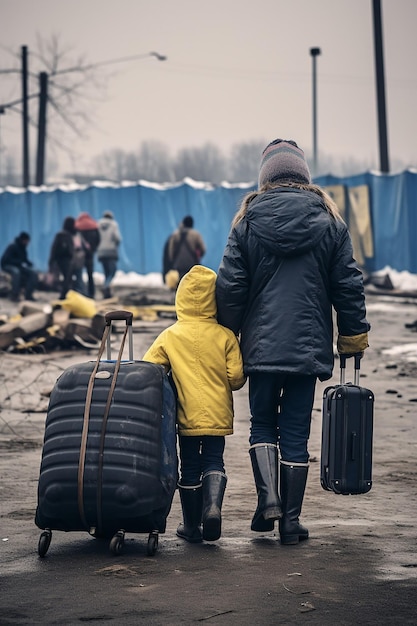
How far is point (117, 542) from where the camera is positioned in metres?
5.17

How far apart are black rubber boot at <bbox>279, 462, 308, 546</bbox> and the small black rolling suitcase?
0.15 meters

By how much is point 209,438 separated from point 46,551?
34.9 inches

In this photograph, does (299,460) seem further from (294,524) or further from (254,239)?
(254,239)

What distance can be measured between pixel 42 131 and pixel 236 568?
46.8 m

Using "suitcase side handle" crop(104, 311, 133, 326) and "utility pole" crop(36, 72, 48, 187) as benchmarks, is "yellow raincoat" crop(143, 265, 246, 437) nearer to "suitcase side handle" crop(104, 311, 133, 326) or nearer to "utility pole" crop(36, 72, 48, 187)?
"suitcase side handle" crop(104, 311, 133, 326)

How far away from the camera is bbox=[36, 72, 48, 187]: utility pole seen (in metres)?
50.0

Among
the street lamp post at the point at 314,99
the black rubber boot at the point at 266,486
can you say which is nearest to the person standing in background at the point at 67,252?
the black rubber boot at the point at 266,486

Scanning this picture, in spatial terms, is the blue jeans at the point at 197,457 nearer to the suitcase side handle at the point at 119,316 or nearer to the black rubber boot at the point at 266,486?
the black rubber boot at the point at 266,486

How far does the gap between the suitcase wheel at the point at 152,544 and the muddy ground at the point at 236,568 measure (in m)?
0.03

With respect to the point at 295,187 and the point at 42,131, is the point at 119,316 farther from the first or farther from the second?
the point at 42,131

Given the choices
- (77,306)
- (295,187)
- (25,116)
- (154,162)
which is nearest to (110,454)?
(295,187)

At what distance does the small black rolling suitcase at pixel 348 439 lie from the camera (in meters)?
5.66

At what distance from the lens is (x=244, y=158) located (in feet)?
436

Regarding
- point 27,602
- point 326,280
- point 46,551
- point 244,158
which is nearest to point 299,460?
point 326,280
